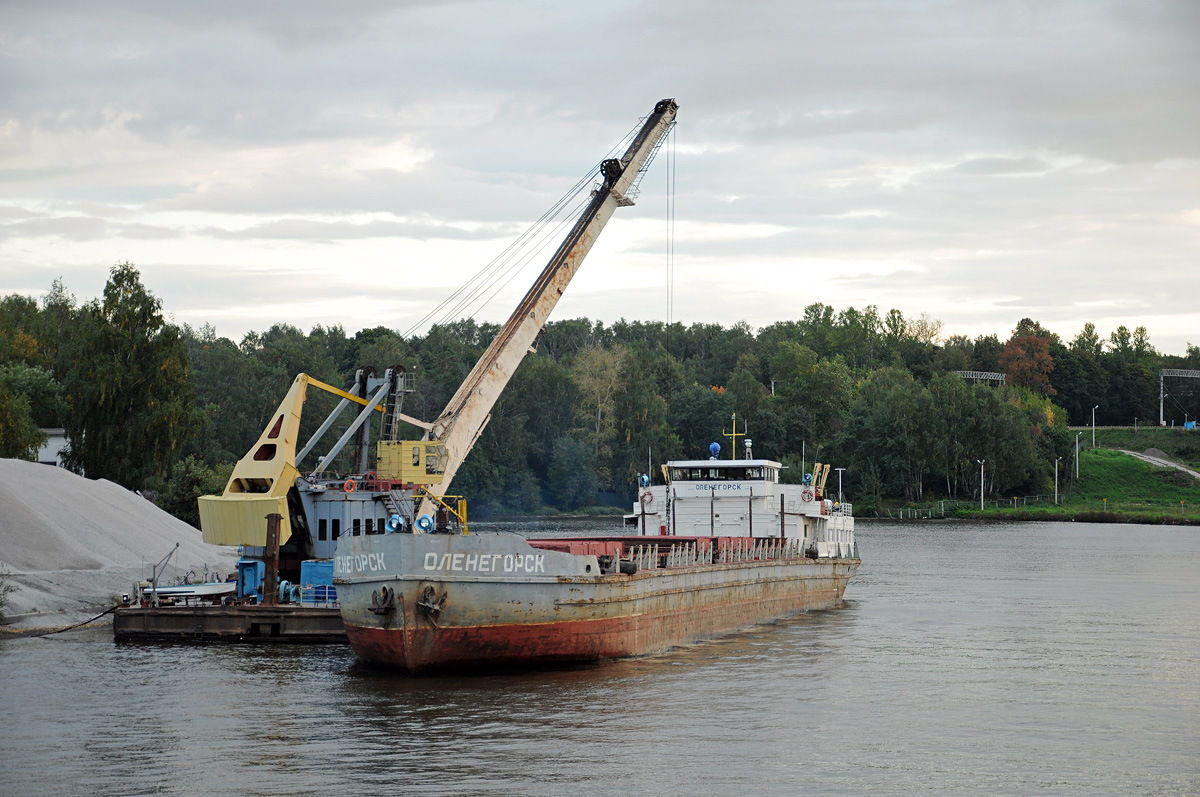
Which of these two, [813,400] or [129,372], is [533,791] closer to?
[129,372]

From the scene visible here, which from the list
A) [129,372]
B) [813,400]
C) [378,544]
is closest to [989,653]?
[378,544]

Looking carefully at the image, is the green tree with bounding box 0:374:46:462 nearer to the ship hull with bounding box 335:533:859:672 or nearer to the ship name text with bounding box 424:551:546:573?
the ship hull with bounding box 335:533:859:672

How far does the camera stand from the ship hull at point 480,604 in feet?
83.1

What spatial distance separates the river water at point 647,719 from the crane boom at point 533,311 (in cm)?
1150

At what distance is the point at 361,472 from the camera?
126 feet

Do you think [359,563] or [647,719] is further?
[359,563]

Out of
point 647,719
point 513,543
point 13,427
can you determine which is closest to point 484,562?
point 513,543

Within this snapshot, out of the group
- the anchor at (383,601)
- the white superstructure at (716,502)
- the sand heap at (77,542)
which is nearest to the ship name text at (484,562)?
the anchor at (383,601)

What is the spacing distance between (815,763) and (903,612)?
25.1m

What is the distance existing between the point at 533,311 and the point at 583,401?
82.2 m

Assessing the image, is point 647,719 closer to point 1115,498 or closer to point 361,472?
point 361,472

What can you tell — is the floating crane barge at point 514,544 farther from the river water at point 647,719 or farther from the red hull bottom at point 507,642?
the river water at point 647,719

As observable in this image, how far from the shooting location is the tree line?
2699 inches

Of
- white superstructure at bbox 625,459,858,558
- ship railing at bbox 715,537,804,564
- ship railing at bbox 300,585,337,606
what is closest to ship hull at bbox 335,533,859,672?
ship railing at bbox 300,585,337,606
